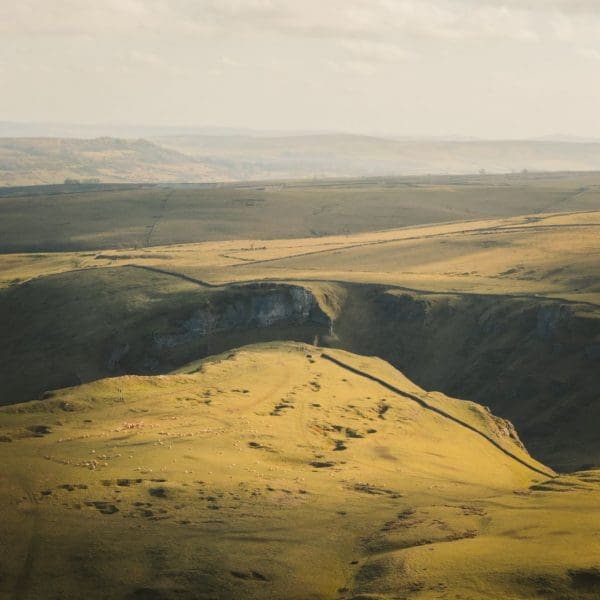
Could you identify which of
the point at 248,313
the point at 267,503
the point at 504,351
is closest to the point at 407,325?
the point at 504,351

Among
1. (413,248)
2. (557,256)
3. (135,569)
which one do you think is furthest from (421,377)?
(135,569)

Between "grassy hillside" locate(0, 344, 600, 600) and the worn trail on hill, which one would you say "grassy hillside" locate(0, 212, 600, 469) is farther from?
"grassy hillside" locate(0, 344, 600, 600)

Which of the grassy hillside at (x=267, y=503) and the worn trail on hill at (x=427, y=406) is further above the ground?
the grassy hillside at (x=267, y=503)

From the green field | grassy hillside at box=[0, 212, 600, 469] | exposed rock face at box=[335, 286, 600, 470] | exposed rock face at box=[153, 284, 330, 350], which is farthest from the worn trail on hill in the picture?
exposed rock face at box=[153, 284, 330, 350]

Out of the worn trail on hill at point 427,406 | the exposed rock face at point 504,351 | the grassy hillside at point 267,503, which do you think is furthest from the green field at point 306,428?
the worn trail on hill at point 427,406

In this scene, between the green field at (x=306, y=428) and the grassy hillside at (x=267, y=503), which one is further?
the green field at (x=306, y=428)

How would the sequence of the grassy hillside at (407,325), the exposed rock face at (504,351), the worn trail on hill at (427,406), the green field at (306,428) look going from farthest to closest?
the grassy hillside at (407,325), the exposed rock face at (504,351), the worn trail on hill at (427,406), the green field at (306,428)

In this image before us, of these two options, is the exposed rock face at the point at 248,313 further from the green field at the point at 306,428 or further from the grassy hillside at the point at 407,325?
the grassy hillside at the point at 407,325

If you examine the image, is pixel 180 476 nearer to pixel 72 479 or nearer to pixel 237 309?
pixel 72 479
